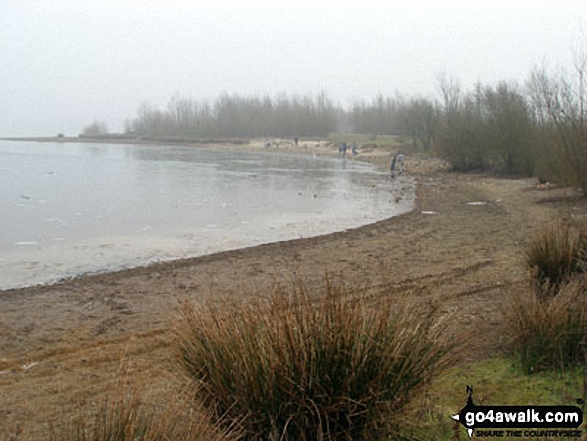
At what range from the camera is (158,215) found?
19.8m

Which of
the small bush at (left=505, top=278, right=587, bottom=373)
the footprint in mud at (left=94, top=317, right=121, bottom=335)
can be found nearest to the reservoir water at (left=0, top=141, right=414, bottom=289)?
the footprint in mud at (left=94, top=317, right=121, bottom=335)

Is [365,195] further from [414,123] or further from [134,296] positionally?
[414,123]

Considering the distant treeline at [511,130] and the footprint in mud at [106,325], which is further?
the distant treeline at [511,130]

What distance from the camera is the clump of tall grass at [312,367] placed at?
313cm

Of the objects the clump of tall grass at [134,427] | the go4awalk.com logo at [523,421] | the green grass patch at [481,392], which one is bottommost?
the green grass patch at [481,392]

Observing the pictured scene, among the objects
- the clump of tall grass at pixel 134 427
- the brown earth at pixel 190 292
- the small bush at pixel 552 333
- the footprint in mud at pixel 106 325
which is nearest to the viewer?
the clump of tall grass at pixel 134 427

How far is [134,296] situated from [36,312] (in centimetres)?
148

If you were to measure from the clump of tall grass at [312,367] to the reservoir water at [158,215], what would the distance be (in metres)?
8.67

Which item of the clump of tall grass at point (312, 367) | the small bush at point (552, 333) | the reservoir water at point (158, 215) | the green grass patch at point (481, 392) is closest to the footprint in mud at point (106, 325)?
the reservoir water at point (158, 215)

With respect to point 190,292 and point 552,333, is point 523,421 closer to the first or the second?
point 552,333

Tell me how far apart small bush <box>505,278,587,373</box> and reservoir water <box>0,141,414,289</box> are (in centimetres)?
906

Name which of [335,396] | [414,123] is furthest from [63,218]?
[414,123]

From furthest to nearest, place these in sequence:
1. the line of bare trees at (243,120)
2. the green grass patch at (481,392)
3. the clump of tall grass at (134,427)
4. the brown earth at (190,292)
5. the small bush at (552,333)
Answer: the line of bare trees at (243,120)
the brown earth at (190,292)
the small bush at (552,333)
the green grass patch at (481,392)
the clump of tall grass at (134,427)

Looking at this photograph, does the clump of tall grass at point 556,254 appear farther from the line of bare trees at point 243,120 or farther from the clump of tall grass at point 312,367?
the line of bare trees at point 243,120
